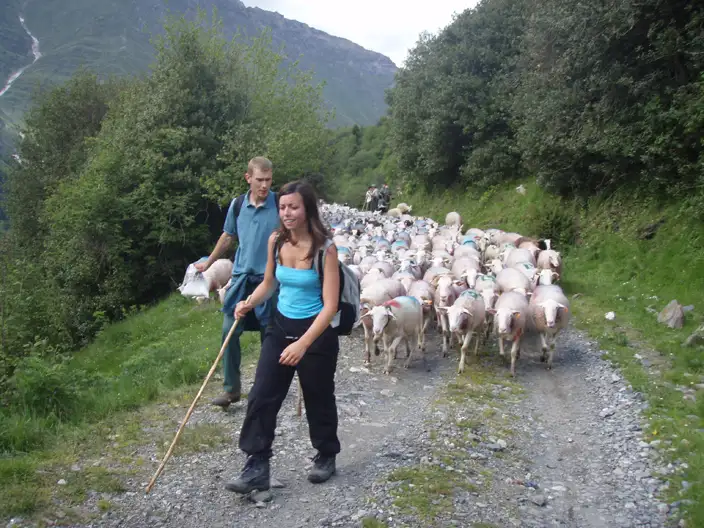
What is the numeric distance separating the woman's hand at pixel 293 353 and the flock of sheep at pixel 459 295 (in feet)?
14.1

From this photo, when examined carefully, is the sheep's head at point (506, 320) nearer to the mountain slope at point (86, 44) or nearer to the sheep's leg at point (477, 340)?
the sheep's leg at point (477, 340)

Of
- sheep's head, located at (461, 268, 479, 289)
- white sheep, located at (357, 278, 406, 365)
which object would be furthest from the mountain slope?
white sheep, located at (357, 278, 406, 365)

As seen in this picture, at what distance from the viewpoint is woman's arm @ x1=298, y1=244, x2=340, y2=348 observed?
382 centimetres

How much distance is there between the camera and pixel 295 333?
402cm

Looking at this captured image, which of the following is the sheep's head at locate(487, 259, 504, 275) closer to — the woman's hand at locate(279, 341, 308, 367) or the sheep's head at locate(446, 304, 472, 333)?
the sheep's head at locate(446, 304, 472, 333)

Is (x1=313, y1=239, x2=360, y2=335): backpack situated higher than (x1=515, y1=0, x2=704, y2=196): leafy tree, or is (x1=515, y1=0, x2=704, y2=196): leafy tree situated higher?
(x1=515, y1=0, x2=704, y2=196): leafy tree

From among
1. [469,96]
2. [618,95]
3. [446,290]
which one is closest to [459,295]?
[446,290]

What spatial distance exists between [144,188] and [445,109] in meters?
13.2

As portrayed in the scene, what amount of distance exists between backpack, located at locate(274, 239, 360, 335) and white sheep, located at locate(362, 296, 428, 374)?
3.99 meters

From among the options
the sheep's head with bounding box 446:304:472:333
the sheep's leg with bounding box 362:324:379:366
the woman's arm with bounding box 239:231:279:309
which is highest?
the woman's arm with bounding box 239:231:279:309

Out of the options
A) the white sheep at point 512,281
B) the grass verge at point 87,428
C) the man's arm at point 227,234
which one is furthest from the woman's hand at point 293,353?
the white sheep at point 512,281

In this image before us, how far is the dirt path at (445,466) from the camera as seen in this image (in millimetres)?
4141

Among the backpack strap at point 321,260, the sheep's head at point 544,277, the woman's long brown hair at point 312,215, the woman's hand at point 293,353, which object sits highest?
the woman's long brown hair at point 312,215

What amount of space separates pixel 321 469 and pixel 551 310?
5.04 meters
